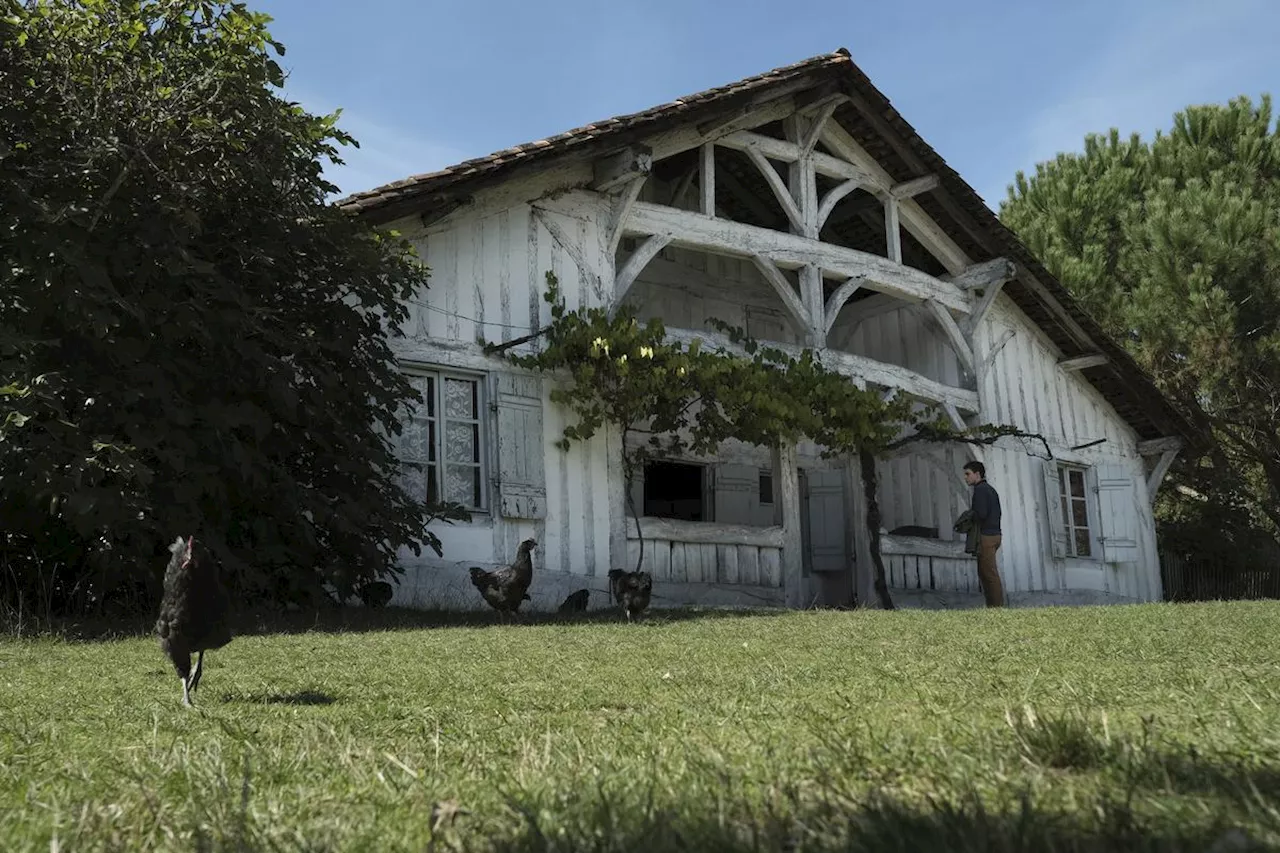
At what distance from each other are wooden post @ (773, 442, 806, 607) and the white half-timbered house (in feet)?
0.10

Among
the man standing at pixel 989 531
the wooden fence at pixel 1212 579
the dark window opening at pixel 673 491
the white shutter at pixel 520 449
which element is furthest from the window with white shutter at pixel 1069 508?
the white shutter at pixel 520 449

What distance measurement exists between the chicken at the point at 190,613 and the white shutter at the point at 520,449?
6.73m

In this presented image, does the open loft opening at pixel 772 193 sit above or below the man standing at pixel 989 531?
above

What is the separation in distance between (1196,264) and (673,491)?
31.7 feet

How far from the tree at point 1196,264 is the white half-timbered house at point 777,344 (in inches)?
92.9

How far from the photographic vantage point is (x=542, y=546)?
38.0 ft

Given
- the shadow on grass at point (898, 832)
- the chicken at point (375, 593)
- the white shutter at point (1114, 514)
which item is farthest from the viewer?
the white shutter at point (1114, 514)

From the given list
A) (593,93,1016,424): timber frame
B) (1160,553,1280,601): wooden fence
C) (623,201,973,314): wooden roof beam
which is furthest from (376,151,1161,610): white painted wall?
(1160,553,1280,601): wooden fence

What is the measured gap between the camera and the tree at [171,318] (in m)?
7.18

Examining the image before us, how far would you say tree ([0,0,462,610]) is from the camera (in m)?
7.18

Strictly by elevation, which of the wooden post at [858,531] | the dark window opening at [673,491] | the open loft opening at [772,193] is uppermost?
the open loft opening at [772,193]

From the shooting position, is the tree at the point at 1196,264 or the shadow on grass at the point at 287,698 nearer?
the shadow on grass at the point at 287,698

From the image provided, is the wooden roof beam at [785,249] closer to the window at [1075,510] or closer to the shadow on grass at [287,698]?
the window at [1075,510]

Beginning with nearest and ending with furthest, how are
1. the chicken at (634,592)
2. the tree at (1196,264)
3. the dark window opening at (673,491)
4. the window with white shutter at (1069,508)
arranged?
the chicken at (634,592) → the window with white shutter at (1069,508) → the dark window opening at (673,491) → the tree at (1196,264)
